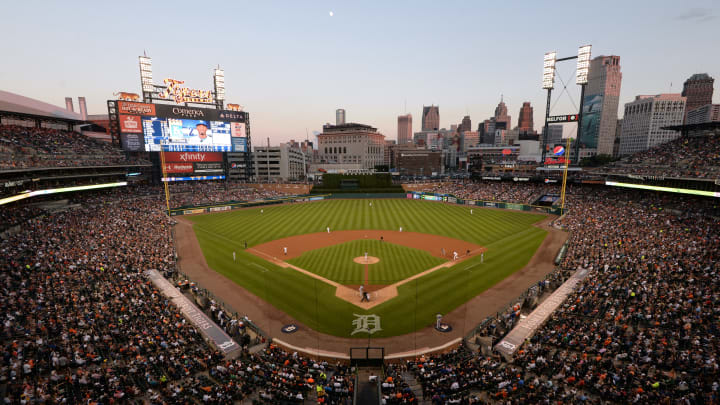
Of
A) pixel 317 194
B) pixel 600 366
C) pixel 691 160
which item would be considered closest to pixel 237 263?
pixel 600 366

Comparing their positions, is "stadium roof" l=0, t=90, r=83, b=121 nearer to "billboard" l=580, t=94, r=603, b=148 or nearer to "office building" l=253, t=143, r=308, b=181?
"office building" l=253, t=143, r=308, b=181

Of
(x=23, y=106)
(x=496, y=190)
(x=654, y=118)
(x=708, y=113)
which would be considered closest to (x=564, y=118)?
(x=496, y=190)

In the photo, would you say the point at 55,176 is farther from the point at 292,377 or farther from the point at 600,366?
the point at 600,366

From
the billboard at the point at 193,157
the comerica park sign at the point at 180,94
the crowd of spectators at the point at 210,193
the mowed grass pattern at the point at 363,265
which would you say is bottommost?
the mowed grass pattern at the point at 363,265

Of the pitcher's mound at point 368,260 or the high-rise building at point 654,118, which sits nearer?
the pitcher's mound at point 368,260

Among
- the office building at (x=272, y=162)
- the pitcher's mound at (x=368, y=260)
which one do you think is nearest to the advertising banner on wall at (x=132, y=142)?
the pitcher's mound at (x=368, y=260)

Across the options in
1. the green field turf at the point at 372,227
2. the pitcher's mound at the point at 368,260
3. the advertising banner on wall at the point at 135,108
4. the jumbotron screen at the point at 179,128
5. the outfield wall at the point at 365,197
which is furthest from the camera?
the jumbotron screen at the point at 179,128

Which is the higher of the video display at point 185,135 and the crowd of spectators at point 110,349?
the video display at point 185,135

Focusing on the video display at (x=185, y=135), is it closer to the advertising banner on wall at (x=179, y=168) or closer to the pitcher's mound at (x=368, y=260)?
the advertising banner on wall at (x=179, y=168)

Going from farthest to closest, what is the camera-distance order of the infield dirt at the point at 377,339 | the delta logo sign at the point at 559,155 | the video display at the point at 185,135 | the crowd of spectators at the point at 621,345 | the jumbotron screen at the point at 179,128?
Answer: 1. the video display at the point at 185,135
2. the jumbotron screen at the point at 179,128
3. the delta logo sign at the point at 559,155
4. the infield dirt at the point at 377,339
5. the crowd of spectators at the point at 621,345
